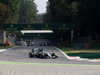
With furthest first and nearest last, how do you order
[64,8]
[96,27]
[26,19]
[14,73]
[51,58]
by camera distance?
[26,19] < [64,8] < [96,27] < [51,58] < [14,73]

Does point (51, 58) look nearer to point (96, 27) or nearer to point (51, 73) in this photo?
point (51, 73)

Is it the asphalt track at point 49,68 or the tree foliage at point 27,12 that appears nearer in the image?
the asphalt track at point 49,68

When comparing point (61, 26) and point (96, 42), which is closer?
point (96, 42)

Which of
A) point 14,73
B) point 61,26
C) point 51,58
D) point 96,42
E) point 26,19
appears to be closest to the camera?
point 14,73

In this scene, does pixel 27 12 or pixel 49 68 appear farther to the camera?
pixel 27 12

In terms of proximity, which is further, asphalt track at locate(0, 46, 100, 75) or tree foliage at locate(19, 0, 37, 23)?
tree foliage at locate(19, 0, 37, 23)

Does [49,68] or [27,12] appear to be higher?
[27,12]

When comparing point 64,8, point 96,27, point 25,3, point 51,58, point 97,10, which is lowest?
point 51,58

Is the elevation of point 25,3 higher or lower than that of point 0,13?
higher

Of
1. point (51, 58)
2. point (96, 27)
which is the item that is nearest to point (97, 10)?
point (96, 27)

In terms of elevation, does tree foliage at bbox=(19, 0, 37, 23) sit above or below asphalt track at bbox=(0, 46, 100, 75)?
above

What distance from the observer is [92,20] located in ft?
106

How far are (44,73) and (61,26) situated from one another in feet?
142

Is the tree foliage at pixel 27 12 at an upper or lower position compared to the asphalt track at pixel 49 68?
upper
